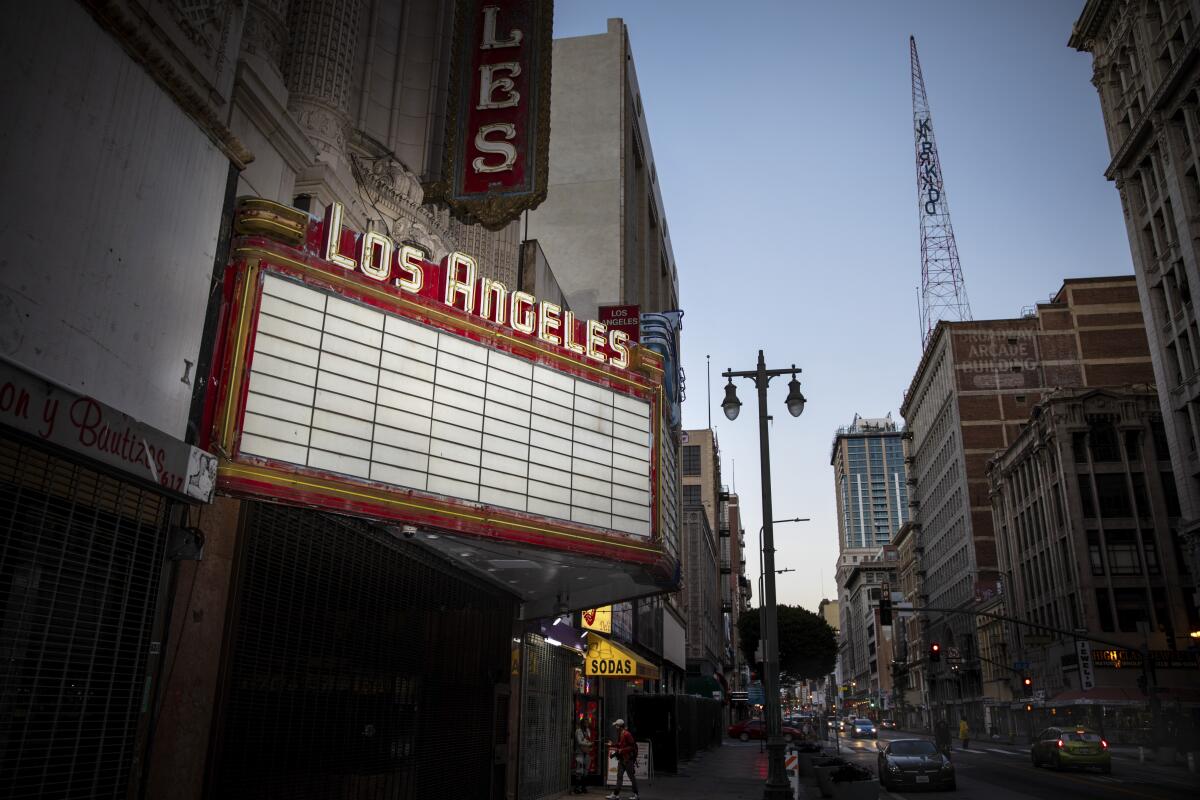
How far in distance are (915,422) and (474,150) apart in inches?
4632

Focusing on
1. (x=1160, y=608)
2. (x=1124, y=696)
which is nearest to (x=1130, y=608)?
(x=1160, y=608)

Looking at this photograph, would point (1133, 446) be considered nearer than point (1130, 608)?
No

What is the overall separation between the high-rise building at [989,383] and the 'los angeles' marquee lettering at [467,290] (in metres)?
81.8

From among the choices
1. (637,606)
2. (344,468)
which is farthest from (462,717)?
(637,606)

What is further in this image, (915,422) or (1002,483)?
(915,422)

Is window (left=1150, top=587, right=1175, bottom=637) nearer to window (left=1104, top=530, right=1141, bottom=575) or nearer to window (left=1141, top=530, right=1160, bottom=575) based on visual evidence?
window (left=1141, top=530, right=1160, bottom=575)

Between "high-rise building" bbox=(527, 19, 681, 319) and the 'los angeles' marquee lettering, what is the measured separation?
2438cm

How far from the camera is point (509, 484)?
14.2 m

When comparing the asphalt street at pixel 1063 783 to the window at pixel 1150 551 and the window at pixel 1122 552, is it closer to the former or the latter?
the window at pixel 1122 552

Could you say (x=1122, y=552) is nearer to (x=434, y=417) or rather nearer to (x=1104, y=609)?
(x=1104, y=609)

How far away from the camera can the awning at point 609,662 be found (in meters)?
26.5

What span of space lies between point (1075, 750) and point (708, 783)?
16.0m

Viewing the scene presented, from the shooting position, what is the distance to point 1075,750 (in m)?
34.0

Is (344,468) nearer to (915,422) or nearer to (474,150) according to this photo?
(474,150)
